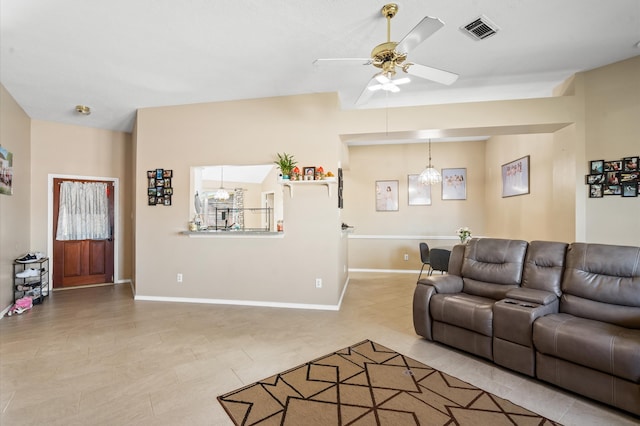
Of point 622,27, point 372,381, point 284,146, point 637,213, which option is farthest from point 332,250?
point 622,27

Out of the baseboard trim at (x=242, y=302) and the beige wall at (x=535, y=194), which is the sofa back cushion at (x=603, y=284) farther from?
the baseboard trim at (x=242, y=302)

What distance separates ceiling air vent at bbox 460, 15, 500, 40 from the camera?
2.57 m

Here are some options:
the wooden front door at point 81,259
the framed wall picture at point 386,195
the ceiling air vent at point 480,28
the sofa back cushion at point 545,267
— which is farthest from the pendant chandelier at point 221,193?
the sofa back cushion at point 545,267

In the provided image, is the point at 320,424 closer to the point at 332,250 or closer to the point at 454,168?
the point at 332,250

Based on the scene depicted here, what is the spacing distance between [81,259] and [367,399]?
578 cm

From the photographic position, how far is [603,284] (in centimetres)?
246

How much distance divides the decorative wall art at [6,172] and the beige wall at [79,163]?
1119 mm

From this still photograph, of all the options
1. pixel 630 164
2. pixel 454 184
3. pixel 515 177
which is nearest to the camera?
pixel 630 164

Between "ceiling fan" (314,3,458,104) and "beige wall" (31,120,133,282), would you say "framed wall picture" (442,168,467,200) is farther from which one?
"beige wall" (31,120,133,282)

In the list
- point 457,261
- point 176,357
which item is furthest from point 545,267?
point 176,357

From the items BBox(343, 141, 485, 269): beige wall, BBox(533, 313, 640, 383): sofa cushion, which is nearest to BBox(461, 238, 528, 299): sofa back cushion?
BBox(533, 313, 640, 383): sofa cushion

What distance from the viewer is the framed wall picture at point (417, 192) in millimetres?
6809

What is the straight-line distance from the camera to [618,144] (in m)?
3.37

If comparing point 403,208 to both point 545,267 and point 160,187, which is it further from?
point 160,187
